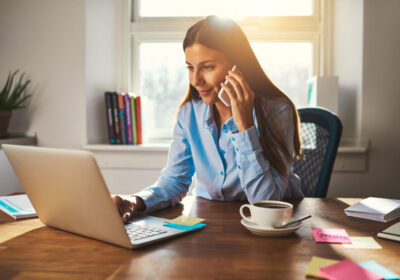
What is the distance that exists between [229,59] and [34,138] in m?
1.55

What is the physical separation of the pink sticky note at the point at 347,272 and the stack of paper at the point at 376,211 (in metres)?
0.40

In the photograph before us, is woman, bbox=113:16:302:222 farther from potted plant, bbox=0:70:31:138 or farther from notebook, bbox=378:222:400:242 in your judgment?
potted plant, bbox=0:70:31:138

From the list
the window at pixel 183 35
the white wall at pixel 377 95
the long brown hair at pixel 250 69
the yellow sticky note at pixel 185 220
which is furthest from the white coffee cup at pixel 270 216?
the window at pixel 183 35

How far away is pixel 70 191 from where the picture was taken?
0.81 metres

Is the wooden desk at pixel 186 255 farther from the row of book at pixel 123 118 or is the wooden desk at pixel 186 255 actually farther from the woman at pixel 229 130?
the row of book at pixel 123 118

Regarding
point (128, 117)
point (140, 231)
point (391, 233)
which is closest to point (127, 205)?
point (140, 231)

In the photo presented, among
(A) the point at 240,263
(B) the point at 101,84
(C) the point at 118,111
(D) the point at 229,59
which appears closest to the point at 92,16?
(B) the point at 101,84

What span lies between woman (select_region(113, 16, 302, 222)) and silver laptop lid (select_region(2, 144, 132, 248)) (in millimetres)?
343

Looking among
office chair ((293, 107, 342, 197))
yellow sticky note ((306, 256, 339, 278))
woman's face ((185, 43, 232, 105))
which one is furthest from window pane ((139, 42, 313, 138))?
yellow sticky note ((306, 256, 339, 278))

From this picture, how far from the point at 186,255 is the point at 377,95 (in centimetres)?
186

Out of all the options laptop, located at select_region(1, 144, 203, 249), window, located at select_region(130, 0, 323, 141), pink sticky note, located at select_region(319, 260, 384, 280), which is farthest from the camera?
window, located at select_region(130, 0, 323, 141)

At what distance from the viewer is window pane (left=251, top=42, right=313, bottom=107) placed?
2.58m

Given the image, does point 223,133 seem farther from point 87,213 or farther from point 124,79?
point 124,79

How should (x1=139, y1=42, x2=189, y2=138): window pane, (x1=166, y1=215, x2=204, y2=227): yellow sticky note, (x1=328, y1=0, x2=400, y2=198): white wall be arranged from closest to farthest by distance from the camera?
(x1=166, y1=215, x2=204, y2=227): yellow sticky note < (x1=328, y1=0, x2=400, y2=198): white wall < (x1=139, y1=42, x2=189, y2=138): window pane
